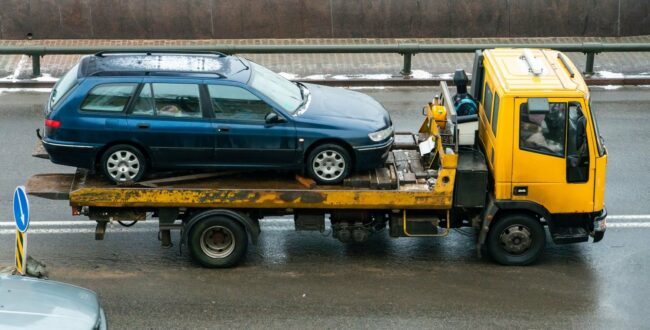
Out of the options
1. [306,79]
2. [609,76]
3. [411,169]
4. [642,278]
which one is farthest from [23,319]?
[609,76]

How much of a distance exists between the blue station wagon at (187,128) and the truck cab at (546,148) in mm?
1362

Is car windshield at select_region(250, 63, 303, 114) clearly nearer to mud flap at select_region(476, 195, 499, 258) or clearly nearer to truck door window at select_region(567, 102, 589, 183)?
mud flap at select_region(476, 195, 499, 258)

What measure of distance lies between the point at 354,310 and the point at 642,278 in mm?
3351

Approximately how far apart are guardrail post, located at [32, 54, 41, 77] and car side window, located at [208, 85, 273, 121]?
8441 millimetres

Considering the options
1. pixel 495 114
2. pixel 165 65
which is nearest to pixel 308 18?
pixel 165 65

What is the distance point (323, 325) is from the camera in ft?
34.7

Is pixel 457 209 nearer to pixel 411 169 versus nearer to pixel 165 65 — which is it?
pixel 411 169

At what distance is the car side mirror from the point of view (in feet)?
37.8

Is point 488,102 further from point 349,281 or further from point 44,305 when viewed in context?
point 44,305

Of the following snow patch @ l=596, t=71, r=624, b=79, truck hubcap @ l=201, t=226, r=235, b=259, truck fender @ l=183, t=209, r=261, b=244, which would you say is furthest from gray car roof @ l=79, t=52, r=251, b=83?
snow patch @ l=596, t=71, r=624, b=79

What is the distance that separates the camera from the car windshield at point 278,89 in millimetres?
11758

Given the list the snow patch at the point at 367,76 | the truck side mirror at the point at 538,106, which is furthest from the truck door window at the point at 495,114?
the snow patch at the point at 367,76

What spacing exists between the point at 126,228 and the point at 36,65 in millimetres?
7224

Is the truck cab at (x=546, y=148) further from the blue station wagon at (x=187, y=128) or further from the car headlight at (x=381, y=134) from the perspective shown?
the blue station wagon at (x=187, y=128)
